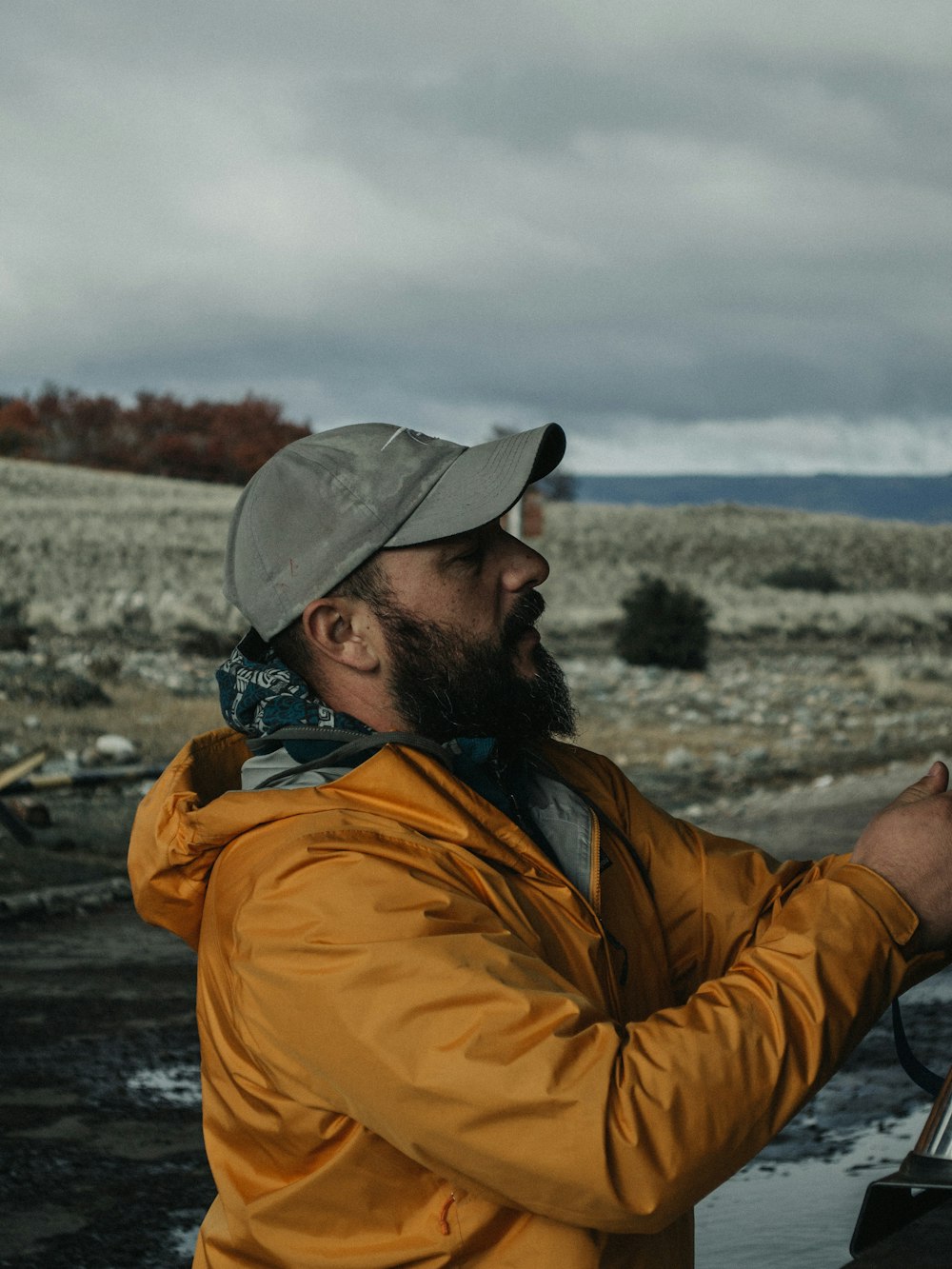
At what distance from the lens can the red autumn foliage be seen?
42.7m

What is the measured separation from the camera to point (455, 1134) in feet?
4.61

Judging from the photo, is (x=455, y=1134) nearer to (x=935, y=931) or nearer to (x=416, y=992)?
(x=416, y=992)

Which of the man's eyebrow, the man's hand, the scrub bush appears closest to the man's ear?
the man's eyebrow

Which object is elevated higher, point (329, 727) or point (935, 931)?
point (329, 727)

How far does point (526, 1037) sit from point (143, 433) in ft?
145

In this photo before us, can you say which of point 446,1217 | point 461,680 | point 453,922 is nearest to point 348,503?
point 461,680

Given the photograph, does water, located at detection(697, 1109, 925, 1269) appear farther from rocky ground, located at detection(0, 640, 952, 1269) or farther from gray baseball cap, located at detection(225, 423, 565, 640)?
gray baseball cap, located at detection(225, 423, 565, 640)

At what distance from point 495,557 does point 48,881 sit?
234 inches

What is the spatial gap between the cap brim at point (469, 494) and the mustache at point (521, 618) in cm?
12

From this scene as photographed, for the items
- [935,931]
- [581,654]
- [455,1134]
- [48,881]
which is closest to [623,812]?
[935,931]

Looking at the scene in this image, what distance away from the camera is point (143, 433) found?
145ft

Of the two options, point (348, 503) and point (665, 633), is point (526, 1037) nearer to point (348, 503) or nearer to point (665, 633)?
point (348, 503)

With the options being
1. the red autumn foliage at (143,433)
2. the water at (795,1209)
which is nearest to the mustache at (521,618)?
the water at (795,1209)

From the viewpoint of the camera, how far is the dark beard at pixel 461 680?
1.83 m
